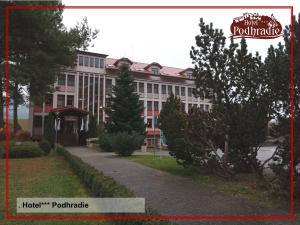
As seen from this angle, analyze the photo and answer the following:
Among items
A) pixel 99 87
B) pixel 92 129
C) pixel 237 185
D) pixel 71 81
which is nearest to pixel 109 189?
A: pixel 237 185

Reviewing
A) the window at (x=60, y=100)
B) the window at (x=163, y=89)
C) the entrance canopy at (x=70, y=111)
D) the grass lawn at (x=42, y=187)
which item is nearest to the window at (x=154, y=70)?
the window at (x=163, y=89)

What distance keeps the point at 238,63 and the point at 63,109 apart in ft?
101

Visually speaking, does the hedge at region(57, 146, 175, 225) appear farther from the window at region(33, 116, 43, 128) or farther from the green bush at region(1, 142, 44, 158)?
the window at region(33, 116, 43, 128)

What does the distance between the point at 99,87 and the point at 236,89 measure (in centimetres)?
4573

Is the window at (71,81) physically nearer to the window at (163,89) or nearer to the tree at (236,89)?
the window at (163,89)

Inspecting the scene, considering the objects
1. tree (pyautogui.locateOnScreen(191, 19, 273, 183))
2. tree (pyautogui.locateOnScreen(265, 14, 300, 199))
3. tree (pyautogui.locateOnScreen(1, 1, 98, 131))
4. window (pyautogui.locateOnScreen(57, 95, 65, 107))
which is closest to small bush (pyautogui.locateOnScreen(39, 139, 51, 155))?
tree (pyautogui.locateOnScreen(1, 1, 98, 131))

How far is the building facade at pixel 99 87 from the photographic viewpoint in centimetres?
5153

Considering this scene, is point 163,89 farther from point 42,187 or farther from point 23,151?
point 42,187

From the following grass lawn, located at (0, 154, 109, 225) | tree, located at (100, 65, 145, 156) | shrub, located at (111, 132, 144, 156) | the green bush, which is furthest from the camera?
tree, located at (100, 65, 145, 156)

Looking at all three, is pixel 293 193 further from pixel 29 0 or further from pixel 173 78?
pixel 173 78

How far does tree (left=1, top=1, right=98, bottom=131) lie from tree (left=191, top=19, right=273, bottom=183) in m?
11.0

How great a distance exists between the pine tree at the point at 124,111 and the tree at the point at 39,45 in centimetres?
916

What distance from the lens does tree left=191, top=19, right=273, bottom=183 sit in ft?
35.2

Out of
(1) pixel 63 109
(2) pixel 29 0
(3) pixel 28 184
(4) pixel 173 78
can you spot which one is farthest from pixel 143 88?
(3) pixel 28 184
